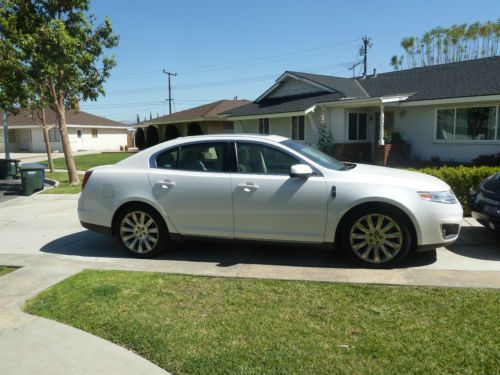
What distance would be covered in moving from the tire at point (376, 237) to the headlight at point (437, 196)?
1.06 ft

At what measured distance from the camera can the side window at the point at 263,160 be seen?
212 inches

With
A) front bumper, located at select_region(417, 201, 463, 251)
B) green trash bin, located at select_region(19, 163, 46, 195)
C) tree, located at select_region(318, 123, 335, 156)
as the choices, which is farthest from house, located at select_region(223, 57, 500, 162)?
front bumper, located at select_region(417, 201, 463, 251)

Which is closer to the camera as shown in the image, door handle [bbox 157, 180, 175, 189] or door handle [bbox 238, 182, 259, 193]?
door handle [bbox 238, 182, 259, 193]

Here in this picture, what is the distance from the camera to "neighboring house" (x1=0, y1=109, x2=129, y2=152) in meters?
44.4

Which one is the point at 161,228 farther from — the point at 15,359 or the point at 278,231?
the point at 15,359

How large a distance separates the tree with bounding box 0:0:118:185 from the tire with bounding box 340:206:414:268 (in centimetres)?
1130

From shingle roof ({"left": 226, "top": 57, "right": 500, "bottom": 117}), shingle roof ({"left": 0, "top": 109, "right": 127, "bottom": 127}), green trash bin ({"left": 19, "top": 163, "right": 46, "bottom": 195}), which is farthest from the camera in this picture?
shingle roof ({"left": 0, "top": 109, "right": 127, "bottom": 127})

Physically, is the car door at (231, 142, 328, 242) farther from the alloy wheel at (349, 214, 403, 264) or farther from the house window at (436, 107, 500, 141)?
the house window at (436, 107, 500, 141)

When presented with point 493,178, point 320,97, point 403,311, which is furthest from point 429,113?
point 403,311

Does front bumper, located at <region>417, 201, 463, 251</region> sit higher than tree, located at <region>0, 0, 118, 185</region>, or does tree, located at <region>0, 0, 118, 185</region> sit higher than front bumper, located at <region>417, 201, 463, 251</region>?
tree, located at <region>0, 0, 118, 185</region>

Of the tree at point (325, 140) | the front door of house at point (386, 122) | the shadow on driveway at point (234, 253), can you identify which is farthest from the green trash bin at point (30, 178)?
the front door of house at point (386, 122)

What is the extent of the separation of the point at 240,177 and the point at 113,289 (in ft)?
6.38

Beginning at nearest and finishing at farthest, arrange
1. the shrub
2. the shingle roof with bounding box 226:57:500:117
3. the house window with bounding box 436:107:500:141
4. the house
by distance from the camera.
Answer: the shrub, the house window with bounding box 436:107:500:141, the house, the shingle roof with bounding box 226:57:500:117

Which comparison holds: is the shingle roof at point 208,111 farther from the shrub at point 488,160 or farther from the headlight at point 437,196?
the headlight at point 437,196
